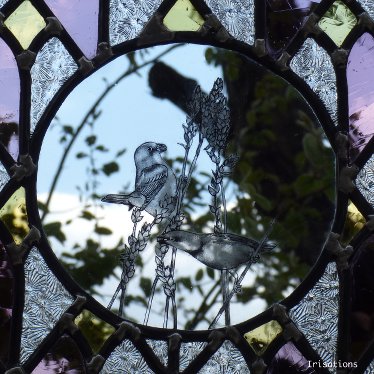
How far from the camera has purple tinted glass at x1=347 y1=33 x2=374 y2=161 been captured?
2.09 m

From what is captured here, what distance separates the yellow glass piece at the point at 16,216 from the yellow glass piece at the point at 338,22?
84 centimetres

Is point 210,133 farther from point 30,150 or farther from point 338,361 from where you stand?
point 338,361

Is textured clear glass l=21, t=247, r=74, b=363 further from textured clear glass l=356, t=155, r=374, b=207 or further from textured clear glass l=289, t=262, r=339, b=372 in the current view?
textured clear glass l=356, t=155, r=374, b=207

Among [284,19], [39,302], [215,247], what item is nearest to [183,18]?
[284,19]

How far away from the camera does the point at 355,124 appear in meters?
2.10

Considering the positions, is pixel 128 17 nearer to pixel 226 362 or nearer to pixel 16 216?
pixel 16 216

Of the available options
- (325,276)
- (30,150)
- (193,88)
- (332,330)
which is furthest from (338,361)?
(30,150)

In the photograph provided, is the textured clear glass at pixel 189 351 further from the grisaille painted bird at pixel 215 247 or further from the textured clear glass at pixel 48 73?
the textured clear glass at pixel 48 73

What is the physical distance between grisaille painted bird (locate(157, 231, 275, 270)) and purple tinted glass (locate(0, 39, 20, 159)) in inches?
16.4

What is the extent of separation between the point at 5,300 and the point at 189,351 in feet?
1.42

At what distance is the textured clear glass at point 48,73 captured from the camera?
80.2 inches

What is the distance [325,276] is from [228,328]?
0.85 feet

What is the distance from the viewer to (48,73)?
206 centimetres

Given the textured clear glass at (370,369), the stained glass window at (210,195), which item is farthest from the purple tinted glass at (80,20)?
the textured clear glass at (370,369)
